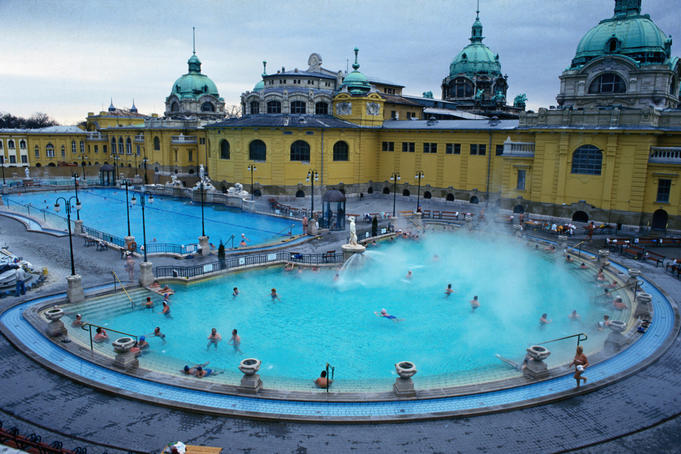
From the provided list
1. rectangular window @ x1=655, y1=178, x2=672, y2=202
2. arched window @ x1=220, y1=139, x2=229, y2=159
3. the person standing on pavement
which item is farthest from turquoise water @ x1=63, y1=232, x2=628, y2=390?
arched window @ x1=220, y1=139, x2=229, y2=159

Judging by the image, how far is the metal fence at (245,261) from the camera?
26.1 m

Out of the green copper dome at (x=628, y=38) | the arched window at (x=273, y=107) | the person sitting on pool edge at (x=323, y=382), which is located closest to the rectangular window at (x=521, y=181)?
the green copper dome at (x=628, y=38)

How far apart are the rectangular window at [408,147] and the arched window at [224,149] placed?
20.9 metres

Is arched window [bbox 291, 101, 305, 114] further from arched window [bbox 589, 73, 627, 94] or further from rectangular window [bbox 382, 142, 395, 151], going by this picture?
arched window [bbox 589, 73, 627, 94]

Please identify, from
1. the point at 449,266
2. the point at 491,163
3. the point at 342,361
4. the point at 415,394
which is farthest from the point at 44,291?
the point at 491,163

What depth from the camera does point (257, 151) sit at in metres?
54.4

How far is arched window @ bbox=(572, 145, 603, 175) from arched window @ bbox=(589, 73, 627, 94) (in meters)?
8.36

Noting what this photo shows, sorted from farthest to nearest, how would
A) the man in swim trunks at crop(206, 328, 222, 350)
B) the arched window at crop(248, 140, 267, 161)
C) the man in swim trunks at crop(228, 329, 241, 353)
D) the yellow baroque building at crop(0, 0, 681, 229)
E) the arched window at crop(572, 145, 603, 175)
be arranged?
the arched window at crop(248, 140, 267, 161) < the arched window at crop(572, 145, 603, 175) < the yellow baroque building at crop(0, 0, 681, 229) < the man in swim trunks at crop(206, 328, 222, 350) < the man in swim trunks at crop(228, 329, 241, 353)

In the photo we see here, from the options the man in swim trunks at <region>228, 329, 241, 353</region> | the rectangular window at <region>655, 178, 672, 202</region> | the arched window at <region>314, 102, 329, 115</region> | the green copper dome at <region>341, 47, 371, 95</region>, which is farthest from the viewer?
the arched window at <region>314, 102, 329, 115</region>

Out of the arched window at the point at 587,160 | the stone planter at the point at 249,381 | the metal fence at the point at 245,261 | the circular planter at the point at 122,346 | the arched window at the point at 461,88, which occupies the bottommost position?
the stone planter at the point at 249,381

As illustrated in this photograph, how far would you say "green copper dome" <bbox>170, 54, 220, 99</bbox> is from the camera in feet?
251

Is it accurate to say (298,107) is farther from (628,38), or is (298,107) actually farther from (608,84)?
(628,38)

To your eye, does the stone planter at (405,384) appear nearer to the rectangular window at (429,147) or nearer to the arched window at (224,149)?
the rectangular window at (429,147)

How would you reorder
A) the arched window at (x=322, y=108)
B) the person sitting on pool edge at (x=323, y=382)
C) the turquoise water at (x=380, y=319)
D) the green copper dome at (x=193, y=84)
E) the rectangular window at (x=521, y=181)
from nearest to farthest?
1. the person sitting on pool edge at (x=323, y=382)
2. the turquoise water at (x=380, y=319)
3. the rectangular window at (x=521, y=181)
4. the arched window at (x=322, y=108)
5. the green copper dome at (x=193, y=84)
